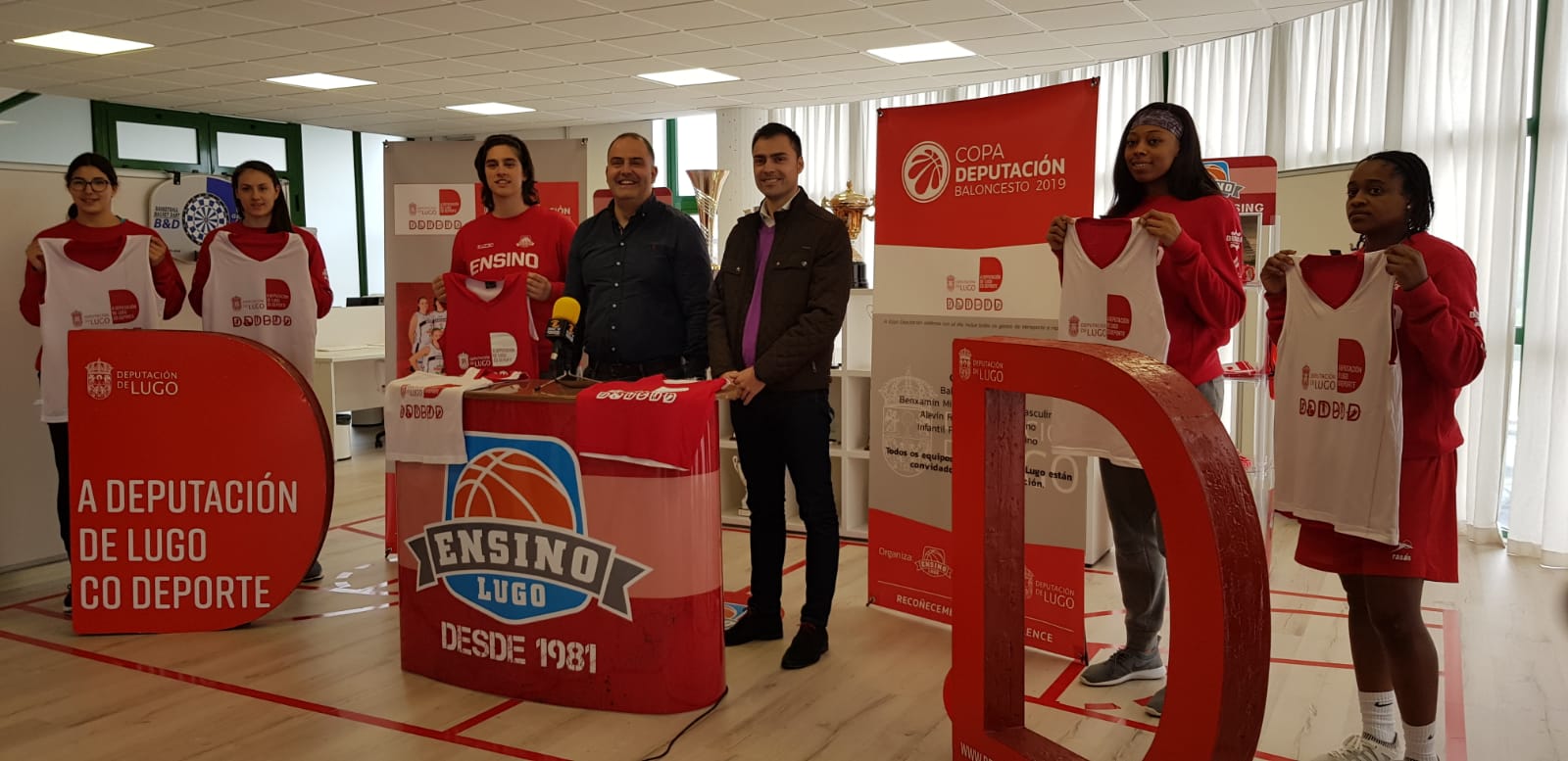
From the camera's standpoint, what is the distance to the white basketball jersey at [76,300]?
3.99 meters

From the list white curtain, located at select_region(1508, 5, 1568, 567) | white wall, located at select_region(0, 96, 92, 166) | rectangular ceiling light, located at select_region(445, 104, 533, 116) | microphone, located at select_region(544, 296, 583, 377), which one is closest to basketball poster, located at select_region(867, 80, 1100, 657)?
microphone, located at select_region(544, 296, 583, 377)

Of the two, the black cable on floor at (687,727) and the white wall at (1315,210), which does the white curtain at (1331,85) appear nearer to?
the white wall at (1315,210)

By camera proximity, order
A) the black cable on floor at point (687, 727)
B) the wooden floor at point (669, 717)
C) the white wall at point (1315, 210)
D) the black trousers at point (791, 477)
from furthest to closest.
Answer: the white wall at point (1315, 210)
the black trousers at point (791, 477)
the wooden floor at point (669, 717)
the black cable on floor at point (687, 727)

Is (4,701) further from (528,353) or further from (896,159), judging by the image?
(896,159)

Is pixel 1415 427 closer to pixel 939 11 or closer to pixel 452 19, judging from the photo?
pixel 939 11

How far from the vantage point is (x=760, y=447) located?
344 centimetres

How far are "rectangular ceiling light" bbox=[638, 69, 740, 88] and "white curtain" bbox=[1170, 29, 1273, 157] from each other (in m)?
3.77

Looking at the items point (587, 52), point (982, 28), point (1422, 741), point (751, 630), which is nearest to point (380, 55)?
point (587, 52)

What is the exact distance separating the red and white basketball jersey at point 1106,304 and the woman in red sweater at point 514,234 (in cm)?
191

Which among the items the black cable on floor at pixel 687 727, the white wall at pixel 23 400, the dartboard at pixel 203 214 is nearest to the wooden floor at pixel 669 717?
the black cable on floor at pixel 687 727

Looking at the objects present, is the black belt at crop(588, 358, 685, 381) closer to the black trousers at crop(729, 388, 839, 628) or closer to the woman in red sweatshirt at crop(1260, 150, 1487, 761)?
the black trousers at crop(729, 388, 839, 628)

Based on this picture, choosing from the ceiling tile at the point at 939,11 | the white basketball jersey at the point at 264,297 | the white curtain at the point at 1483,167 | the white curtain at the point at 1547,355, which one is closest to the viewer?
the white basketball jersey at the point at 264,297

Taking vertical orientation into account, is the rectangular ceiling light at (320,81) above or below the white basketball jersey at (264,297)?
above

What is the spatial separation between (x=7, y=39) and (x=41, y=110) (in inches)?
113
